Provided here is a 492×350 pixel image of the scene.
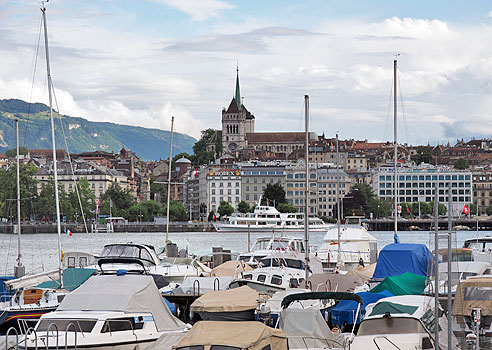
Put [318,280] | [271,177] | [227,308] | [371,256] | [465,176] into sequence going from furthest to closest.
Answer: [465,176]
[271,177]
[371,256]
[318,280]
[227,308]

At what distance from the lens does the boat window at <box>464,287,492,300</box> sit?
18.7m

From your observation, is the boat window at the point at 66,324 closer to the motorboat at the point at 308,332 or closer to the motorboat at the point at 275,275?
the motorboat at the point at 308,332

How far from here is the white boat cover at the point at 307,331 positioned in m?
16.1

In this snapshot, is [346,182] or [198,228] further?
[346,182]

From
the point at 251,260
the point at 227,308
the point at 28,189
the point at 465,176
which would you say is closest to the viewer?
the point at 227,308

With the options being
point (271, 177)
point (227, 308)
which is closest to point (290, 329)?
point (227, 308)

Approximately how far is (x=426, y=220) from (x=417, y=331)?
124 meters

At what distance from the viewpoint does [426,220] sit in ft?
452

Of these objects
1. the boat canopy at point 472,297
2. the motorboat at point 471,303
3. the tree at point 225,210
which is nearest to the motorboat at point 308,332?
the motorboat at point 471,303

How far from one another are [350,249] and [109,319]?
81.4 feet

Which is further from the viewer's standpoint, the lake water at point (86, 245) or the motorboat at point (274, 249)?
the lake water at point (86, 245)

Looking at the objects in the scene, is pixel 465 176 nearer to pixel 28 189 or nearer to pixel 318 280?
pixel 28 189

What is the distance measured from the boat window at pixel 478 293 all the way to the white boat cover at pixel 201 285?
7318mm

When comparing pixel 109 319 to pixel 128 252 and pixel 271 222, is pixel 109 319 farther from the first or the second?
pixel 271 222
